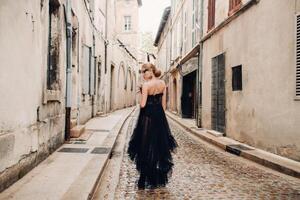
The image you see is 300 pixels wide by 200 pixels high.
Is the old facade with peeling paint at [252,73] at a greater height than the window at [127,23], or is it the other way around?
the window at [127,23]

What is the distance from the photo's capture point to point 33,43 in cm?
542

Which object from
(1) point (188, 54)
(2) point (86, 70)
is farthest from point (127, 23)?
(2) point (86, 70)

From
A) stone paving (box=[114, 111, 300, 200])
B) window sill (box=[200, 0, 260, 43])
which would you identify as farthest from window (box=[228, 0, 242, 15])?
stone paving (box=[114, 111, 300, 200])

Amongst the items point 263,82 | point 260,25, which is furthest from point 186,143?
point 260,25

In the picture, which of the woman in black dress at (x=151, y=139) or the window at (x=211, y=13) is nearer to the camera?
the woman in black dress at (x=151, y=139)

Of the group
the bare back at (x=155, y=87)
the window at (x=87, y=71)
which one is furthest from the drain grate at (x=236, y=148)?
the window at (x=87, y=71)

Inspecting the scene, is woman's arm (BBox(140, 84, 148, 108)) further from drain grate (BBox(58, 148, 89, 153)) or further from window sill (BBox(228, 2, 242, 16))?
window sill (BBox(228, 2, 242, 16))

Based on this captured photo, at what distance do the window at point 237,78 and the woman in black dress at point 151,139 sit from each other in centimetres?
505

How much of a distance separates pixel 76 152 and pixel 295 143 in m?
4.03

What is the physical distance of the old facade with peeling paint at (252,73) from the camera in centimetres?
705

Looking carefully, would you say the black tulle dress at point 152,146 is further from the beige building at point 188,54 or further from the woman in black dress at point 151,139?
the beige building at point 188,54

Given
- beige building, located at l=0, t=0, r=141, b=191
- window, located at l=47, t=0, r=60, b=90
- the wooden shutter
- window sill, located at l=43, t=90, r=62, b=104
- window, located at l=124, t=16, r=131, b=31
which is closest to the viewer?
beige building, located at l=0, t=0, r=141, b=191

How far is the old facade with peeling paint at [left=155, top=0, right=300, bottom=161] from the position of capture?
7.05m

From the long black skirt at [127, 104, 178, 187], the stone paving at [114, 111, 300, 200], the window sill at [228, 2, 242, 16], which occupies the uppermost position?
the window sill at [228, 2, 242, 16]
